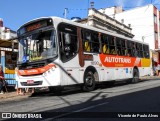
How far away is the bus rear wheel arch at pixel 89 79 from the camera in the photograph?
48.6 ft

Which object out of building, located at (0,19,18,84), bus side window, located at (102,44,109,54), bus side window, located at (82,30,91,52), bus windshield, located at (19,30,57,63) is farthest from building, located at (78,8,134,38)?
bus windshield, located at (19,30,57,63)

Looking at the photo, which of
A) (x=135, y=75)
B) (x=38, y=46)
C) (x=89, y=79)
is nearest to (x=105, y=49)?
(x=89, y=79)

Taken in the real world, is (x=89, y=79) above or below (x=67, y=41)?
below

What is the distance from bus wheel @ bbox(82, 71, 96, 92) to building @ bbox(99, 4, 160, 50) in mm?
37886

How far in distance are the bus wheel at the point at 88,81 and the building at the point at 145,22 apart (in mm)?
37886

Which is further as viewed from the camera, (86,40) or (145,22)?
(145,22)

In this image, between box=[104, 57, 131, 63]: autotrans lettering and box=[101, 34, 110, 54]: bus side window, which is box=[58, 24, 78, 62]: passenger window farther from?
box=[104, 57, 131, 63]: autotrans lettering

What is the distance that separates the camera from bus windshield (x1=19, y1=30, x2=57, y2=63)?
12844 mm

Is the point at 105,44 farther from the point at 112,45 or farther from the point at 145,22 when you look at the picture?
the point at 145,22

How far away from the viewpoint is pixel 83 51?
14641 mm

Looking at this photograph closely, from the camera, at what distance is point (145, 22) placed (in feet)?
174

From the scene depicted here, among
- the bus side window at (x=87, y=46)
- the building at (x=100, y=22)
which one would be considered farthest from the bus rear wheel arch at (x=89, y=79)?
the building at (x=100, y=22)

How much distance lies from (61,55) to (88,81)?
2754mm

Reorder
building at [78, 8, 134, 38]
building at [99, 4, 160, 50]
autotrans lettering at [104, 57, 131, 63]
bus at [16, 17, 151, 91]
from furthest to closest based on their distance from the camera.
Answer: building at [99, 4, 160, 50]
building at [78, 8, 134, 38]
autotrans lettering at [104, 57, 131, 63]
bus at [16, 17, 151, 91]
